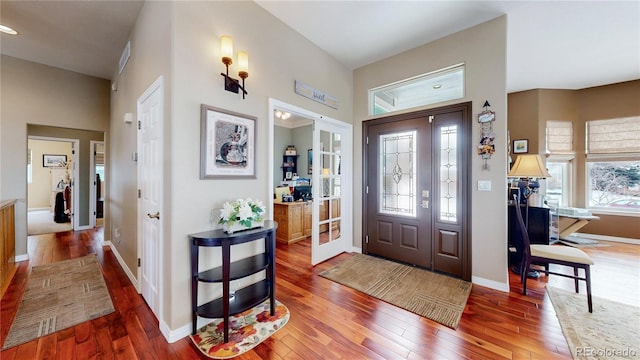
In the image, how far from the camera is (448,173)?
301 cm

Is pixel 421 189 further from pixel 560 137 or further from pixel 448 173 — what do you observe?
pixel 560 137

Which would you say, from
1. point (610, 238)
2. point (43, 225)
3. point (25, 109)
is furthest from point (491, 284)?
point (43, 225)

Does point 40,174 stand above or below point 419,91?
below

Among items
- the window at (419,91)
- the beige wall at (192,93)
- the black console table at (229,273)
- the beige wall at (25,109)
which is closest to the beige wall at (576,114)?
the window at (419,91)

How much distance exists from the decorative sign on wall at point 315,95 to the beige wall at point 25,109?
4.11 meters

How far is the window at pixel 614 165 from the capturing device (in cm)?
432

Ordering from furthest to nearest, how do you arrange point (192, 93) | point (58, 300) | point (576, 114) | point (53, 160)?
point (53, 160)
point (576, 114)
point (58, 300)
point (192, 93)

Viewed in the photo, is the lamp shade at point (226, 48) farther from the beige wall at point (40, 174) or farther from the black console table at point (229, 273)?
the beige wall at point (40, 174)

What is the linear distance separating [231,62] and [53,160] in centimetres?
969

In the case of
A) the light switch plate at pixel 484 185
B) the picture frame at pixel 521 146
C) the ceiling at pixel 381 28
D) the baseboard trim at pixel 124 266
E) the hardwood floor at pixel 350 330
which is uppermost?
the ceiling at pixel 381 28

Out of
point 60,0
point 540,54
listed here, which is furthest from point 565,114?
point 60,0

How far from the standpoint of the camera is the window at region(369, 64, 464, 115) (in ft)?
10.0

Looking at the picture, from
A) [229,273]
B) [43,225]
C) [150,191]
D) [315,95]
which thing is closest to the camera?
[229,273]

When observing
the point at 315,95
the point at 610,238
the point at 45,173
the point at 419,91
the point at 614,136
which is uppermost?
the point at 419,91
